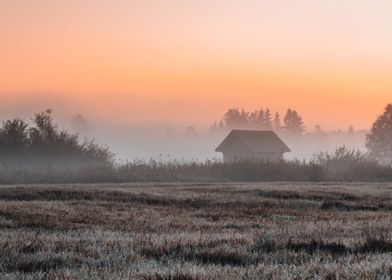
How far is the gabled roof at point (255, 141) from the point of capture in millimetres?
74750

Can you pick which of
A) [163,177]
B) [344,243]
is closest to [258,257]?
[344,243]

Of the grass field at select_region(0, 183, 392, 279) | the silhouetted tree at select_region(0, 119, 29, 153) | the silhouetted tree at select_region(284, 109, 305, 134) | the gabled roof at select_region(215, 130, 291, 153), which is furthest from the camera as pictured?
the silhouetted tree at select_region(284, 109, 305, 134)

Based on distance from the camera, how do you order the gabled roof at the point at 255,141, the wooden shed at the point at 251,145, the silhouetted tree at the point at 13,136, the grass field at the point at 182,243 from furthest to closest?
the gabled roof at the point at 255,141 → the wooden shed at the point at 251,145 → the silhouetted tree at the point at 13,136 → the grass field at the point at 182,243

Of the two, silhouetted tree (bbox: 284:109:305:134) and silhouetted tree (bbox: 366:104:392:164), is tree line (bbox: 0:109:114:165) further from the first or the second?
silhouetted tree (bbox: 284:109:305:134)

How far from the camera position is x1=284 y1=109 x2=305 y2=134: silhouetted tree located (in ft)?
601

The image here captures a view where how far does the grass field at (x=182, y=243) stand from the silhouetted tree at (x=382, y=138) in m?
72.2

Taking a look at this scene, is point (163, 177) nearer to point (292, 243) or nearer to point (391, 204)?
point (391, 204)

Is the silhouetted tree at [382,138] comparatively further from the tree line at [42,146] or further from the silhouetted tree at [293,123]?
→ the silhouetted tree at [293,123]

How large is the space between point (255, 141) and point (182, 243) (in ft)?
229

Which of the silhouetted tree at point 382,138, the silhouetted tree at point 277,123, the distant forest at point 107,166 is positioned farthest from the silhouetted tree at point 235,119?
the distant forest at point 107,166

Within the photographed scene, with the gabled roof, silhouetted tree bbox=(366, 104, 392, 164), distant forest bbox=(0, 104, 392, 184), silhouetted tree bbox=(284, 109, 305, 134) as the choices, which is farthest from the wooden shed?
silhouetted tree bbox=(284, 109, 305, 134)

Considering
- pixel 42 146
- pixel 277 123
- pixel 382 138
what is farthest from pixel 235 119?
pixel 42 146

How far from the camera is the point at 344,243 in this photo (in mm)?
6766

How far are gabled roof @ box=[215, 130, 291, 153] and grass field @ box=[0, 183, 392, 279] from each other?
197 ft
